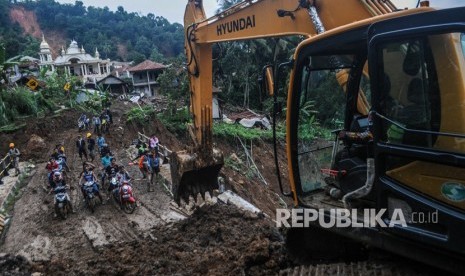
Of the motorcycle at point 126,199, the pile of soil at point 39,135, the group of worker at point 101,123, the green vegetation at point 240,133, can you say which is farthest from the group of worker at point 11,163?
the green vegetation at point 240,133

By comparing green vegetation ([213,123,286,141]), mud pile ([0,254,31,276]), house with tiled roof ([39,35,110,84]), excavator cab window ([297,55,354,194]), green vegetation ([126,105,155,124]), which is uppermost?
house with tiled roof ([39,35,110,84])

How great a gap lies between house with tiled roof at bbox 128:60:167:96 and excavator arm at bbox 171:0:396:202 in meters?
41.3

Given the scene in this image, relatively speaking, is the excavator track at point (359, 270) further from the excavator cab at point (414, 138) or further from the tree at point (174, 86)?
the tree at point (174, 86)

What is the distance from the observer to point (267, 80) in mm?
4316

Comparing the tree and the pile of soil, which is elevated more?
the tree

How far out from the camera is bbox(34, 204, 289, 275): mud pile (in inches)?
209

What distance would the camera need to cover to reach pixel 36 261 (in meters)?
8.35

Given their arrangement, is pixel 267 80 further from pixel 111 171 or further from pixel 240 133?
pixel 240 133

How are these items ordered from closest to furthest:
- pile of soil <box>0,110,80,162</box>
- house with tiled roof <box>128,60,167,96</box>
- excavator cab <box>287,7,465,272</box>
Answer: excavator cab <box>287,7,465,272</box>
pile of soil <box>0,110,80,162</box>
house with tiled roof <box>128,60,167,96</box>

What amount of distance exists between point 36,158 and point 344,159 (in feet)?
63.5

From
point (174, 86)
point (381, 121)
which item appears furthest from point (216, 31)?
point (174, 86)

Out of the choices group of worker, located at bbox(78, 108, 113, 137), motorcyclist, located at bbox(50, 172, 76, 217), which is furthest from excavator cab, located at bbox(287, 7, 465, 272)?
group of worker, located at bbox(78, 108, 113, 137)

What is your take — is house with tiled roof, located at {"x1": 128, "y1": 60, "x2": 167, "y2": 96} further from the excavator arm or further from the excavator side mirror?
the excavator side mirror

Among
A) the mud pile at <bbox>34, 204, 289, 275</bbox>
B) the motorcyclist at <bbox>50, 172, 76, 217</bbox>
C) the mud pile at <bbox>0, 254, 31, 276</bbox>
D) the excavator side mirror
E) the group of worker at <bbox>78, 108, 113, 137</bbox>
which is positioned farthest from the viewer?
the group of worker at <bbox>78, 108, 113, 137</bbox>
